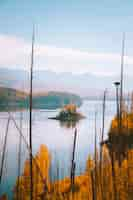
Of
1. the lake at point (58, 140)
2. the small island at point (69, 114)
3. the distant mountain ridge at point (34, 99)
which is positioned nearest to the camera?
the distant mountain ridge at point (34, 99)

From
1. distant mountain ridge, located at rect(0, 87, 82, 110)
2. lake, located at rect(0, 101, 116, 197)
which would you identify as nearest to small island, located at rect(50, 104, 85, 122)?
lake, located at rect(0, 101, 116, 197)

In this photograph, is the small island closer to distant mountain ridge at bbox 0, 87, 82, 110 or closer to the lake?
the lake

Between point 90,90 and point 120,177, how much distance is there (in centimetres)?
109

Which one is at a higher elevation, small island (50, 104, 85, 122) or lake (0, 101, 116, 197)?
small island (50, 104, 85, 122)

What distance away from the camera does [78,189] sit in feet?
4.16

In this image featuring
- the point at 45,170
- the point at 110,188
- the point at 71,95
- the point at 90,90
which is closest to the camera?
the point at 110,188

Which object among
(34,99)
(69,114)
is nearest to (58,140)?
(34,99)

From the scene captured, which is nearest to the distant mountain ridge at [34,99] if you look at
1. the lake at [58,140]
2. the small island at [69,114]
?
the lake at [58,140]

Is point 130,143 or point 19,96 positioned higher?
point 19,96

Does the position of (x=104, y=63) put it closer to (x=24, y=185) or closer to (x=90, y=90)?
(x=90, y=90)

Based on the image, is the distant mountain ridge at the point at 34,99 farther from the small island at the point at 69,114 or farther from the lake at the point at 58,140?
the small island at the point at 69,114

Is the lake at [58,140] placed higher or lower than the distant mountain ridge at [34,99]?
lower

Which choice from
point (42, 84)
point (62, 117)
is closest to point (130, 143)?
point (42, 84)

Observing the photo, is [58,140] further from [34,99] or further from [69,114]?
[69,114]
